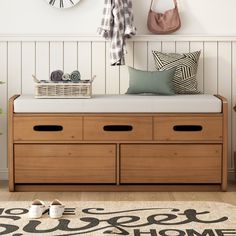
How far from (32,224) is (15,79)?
1709 millimetres

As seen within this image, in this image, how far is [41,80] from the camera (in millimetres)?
4816

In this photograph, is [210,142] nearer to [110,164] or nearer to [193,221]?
[110,164]

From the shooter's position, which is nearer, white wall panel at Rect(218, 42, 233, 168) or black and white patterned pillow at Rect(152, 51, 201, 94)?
black and white patterned pillow at Rect(152, 51, 201, 94)

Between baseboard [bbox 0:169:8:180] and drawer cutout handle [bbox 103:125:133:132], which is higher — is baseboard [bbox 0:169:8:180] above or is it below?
below

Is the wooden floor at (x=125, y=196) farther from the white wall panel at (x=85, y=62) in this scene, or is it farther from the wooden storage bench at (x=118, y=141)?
the white wall panel at (x=85, y=62)

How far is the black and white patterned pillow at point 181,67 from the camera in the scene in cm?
493

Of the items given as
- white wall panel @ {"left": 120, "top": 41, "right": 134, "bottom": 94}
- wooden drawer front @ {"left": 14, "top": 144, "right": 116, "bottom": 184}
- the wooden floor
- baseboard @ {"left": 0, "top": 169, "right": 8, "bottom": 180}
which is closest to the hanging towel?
white wall panel @ {"left": 120, "top": 41, "right": 134, "bottom": 94}

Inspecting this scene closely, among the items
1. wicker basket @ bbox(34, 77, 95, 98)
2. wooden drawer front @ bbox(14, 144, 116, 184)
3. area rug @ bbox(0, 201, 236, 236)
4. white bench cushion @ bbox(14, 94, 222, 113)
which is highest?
wicker basket @ bbox(34, 77, 95, 98)

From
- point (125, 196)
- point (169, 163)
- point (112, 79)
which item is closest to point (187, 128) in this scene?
point (169, 163)

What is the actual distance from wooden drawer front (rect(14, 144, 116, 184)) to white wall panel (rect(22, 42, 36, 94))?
2.10ft

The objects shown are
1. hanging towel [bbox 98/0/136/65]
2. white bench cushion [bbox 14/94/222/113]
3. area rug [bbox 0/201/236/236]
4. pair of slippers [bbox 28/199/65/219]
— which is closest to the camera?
area rug [bbox 0/201/236/236]

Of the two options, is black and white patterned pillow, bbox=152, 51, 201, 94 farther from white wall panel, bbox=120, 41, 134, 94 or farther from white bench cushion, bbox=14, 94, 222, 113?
white bench cushion, bbox=14, 94, 222, 113

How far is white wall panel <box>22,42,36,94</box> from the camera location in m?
5.09

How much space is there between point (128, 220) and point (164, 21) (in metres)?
1.82
